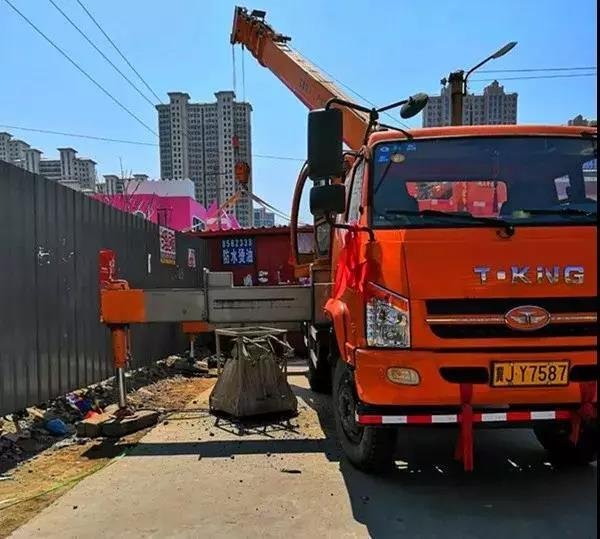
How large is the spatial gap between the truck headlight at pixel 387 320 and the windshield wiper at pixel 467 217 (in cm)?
61

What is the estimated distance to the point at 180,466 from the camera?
476cm

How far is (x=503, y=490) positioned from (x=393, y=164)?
2392 millimetres

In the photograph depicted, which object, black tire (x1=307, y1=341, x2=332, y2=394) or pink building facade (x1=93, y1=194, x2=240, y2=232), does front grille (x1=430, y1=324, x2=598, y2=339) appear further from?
pink building facade (x1=93, y1=194, x2=240, y2=232)

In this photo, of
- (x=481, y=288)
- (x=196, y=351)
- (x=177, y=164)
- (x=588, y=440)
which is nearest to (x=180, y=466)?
(x=481, y=288)

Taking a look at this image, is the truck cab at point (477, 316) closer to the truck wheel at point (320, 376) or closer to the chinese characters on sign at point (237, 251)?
the truck wheel at point (320, 376)

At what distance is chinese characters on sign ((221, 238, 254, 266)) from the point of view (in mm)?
13297

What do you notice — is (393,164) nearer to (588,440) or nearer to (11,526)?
(588,440)

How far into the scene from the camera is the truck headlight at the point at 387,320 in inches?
143

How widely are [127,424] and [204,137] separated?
27.7 m

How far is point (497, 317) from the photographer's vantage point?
3621mm

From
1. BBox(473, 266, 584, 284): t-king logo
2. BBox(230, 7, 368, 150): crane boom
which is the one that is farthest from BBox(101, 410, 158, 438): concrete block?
BBox(230, 7, 368, 150): crane boom

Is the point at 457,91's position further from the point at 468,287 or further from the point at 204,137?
the point at 204,137

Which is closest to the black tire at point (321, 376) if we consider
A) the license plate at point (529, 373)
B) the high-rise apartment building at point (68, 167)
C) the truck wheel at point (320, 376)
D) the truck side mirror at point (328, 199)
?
the truck wheel at point (320, 376)

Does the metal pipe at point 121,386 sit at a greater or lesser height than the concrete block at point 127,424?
greater
